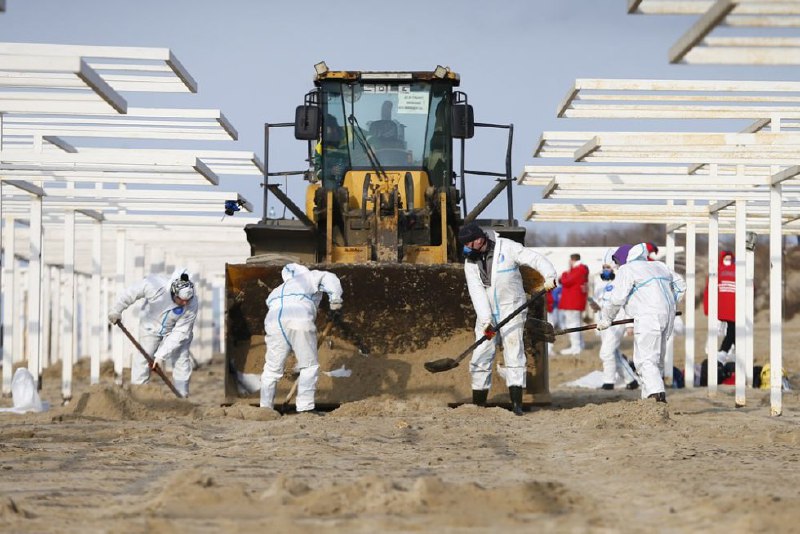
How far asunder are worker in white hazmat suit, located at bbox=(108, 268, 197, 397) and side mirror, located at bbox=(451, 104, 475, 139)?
355 cm

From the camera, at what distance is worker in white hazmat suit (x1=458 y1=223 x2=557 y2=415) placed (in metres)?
12.2

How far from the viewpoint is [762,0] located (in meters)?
7.47

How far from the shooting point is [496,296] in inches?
490

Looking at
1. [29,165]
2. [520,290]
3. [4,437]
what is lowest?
[4,437]

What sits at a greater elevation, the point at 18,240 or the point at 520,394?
the point at 18,240

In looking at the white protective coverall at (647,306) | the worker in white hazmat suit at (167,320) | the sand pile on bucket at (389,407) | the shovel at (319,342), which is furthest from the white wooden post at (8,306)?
the white protective coverall at (647,306)

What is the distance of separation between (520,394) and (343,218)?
9.11 ft

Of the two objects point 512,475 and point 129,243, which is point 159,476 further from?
point 129,243

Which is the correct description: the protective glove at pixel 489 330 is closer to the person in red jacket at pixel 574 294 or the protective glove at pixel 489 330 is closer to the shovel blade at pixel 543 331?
the shovel blade at pixel 543 331

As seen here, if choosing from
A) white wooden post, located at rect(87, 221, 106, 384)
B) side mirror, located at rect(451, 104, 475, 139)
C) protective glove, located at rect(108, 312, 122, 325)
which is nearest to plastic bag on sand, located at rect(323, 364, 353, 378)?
side mirror, located at rect(451, 104, 475, 139)

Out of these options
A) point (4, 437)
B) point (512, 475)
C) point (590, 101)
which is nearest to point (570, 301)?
point (590, 101)

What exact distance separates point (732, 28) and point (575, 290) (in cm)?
1625

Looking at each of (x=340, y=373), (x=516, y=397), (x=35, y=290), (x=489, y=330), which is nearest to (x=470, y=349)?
(x=489, y=330)

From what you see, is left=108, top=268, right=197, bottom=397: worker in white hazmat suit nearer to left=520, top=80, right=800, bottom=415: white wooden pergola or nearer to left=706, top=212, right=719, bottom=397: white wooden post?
left=520, top=80, right=800, bottom=415: white wooden pergola
